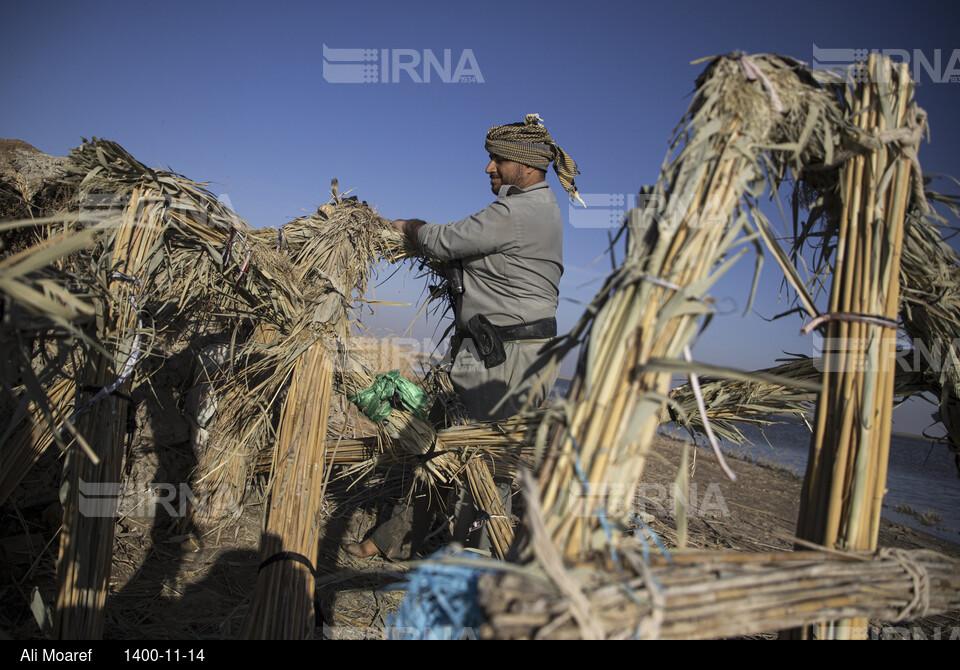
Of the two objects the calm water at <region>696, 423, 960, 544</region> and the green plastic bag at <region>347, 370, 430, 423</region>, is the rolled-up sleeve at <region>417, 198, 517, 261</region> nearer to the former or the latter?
the green plastic bag at <region>347, 370, 430, 423</region>

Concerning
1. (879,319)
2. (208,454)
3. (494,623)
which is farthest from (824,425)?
(208,454)

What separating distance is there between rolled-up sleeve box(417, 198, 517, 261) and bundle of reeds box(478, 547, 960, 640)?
1964mm

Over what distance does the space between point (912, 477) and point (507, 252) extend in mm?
13952

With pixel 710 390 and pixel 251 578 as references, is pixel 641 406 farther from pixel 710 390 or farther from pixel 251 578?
pixel 251 578

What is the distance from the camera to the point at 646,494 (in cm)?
483

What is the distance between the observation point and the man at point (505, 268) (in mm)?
2770

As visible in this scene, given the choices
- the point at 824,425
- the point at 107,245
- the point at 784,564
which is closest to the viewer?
the point at 784,564

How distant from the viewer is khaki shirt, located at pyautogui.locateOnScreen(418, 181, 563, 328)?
276 centimetres

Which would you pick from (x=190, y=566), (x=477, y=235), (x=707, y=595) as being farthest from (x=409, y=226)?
(x=707, y=595)

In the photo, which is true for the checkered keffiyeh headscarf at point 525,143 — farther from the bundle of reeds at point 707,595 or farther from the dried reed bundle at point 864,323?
the bundle of reeds at point 707,595

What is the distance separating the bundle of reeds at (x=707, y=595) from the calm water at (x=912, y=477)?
0.79 feet

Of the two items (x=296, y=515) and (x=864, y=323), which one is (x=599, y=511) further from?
(x=296, y=515)

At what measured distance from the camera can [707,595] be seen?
3.00 feet
